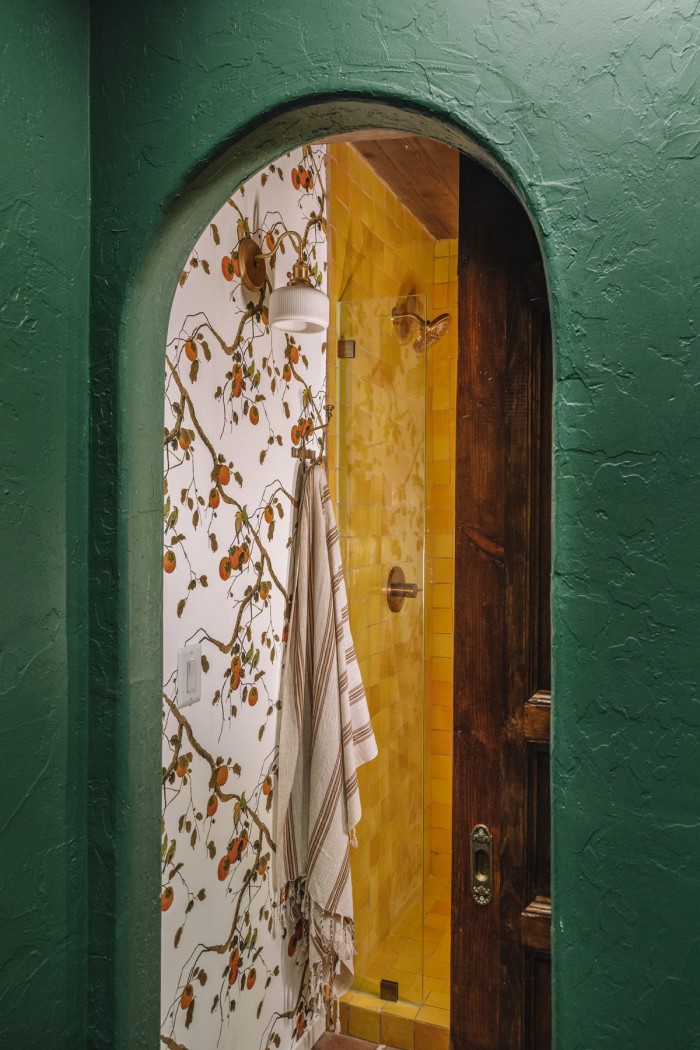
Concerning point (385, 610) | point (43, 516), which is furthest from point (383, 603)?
point (43, 516)

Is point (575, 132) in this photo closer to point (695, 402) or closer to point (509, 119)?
point (509, 119)

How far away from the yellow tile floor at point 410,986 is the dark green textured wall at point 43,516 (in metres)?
1.51

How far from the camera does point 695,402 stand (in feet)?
2.62

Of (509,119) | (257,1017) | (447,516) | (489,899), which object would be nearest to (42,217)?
(509,119)

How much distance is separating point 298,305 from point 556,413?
3.90ft

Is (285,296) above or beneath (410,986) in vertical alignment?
above

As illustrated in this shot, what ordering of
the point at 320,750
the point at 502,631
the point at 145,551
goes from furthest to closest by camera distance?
the point at 320,750 < the point at 502,631 < the point at 145,551

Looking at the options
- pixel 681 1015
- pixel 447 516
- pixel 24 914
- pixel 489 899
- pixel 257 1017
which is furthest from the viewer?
pixel 447 516

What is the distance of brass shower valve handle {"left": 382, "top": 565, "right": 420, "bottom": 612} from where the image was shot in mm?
2512

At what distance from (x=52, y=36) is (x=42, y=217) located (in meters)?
0.22

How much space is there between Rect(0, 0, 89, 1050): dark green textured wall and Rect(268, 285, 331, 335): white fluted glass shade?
89cm

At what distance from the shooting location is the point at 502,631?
54.2 inches

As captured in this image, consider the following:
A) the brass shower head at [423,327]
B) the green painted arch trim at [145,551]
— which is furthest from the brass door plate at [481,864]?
the brass shower head at [423,327]

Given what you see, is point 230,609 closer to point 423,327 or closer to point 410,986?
point 423,327
